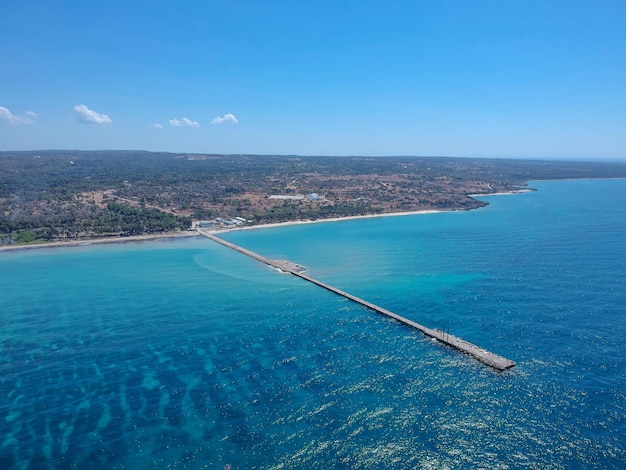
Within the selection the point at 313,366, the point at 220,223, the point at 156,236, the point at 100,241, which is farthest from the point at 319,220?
the point at 313,366

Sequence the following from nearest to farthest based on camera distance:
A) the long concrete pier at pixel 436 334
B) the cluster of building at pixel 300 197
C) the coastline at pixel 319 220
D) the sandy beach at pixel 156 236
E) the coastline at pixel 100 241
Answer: the long concrete pier at pixel 436 334
the coastline at pixel 100 241
the sandy beach at pixel 156 236
the coastline at pixel 319 220
the cluster of building at pixel 300 197

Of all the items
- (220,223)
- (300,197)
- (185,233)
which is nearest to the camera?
(185,233)

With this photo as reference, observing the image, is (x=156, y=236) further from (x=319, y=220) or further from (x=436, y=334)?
(x=436, y=334)

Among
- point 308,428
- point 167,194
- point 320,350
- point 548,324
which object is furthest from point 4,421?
point 167,194

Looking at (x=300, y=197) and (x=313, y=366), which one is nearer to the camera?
(x=313, y=366)

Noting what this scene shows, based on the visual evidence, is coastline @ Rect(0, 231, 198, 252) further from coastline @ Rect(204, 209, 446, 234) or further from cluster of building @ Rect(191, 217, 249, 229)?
coastline @ Rect(204, 209, 446, 234)

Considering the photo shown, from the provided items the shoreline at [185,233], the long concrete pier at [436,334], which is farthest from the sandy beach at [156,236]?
the long concrete pier at [436,334]

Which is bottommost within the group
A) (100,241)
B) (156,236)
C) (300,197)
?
(100,241)

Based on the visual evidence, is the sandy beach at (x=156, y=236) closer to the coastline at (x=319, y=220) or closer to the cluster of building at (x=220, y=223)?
the coastline at (x=319, y=220)

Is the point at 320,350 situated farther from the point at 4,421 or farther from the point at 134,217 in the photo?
the point at 134,217
